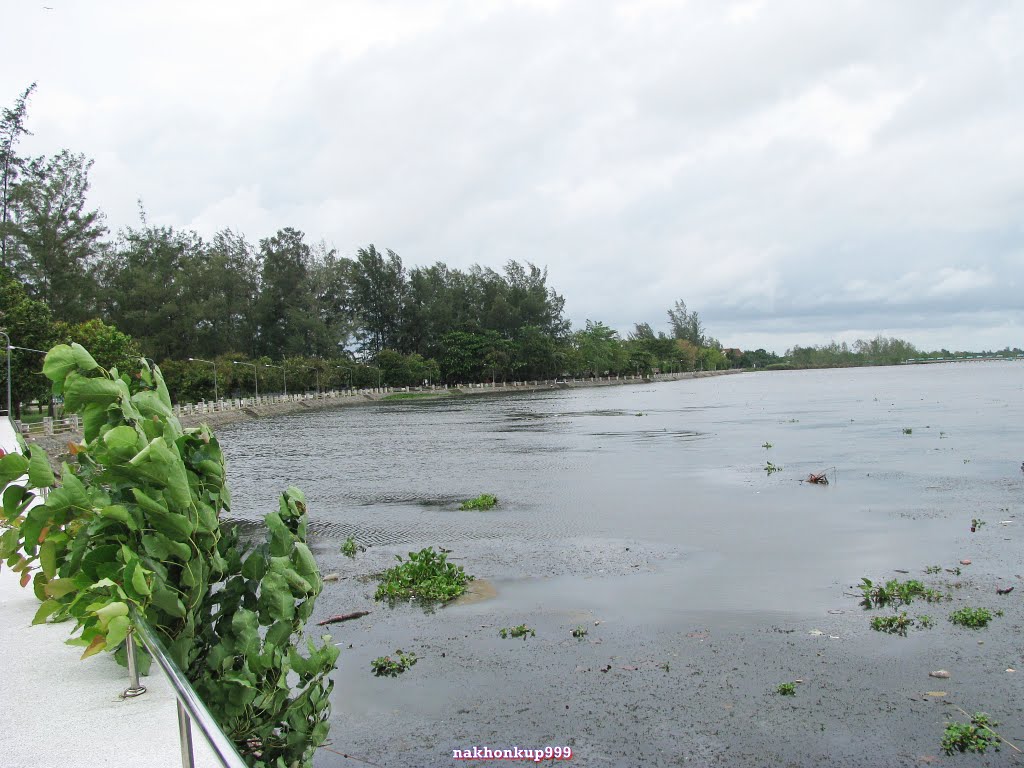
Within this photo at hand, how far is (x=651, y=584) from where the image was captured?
1348 cm

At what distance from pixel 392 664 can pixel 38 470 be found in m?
6.13

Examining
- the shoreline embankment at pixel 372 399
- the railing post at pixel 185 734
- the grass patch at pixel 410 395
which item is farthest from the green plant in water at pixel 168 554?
the grass patch at pixel 410 395

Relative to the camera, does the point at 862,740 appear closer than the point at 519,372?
Yes

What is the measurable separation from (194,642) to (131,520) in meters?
1.19

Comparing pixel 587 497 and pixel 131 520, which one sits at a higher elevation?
pixel 131 520

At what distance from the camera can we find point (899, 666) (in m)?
9.50

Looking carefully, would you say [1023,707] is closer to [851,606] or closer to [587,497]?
[851,606]

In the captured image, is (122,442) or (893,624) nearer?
(122,442)

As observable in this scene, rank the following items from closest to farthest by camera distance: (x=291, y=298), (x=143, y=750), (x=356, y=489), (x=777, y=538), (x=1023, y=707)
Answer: (x=143, y=750) → (x=1023, y=707) → (x=777, y=538) → (x=356, y=489) → (x=291, y=298)

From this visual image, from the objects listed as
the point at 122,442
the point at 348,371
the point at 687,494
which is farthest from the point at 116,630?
the point at 348,371

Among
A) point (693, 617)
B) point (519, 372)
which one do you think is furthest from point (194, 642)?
point (519, 372)

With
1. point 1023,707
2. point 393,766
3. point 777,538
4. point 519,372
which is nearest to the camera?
point 393,766

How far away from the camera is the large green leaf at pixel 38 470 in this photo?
4.77 metres

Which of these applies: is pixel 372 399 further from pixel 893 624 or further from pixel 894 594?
pixel 893 624
